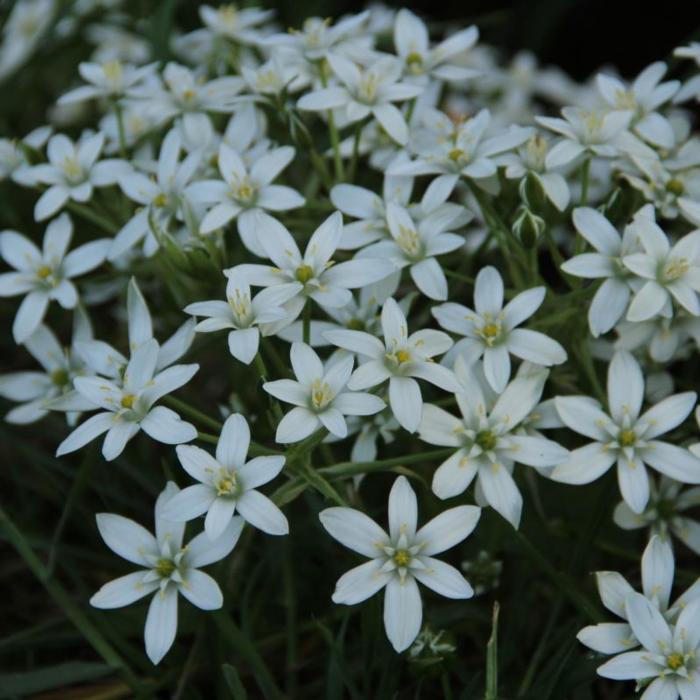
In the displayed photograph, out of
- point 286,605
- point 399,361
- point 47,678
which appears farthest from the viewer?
point 286,605

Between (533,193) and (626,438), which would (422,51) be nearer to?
(533,193)

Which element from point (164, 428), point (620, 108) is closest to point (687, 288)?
point (620, 108)

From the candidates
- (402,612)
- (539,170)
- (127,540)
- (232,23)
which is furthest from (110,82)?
(402,612)

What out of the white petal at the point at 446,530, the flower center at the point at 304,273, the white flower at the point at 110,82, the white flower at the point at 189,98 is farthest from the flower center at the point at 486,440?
the white flower at the point at 110,82

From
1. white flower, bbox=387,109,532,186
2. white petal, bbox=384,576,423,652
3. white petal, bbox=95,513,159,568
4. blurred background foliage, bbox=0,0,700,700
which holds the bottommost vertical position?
blurred background foliage, bbox=0,0,700,700

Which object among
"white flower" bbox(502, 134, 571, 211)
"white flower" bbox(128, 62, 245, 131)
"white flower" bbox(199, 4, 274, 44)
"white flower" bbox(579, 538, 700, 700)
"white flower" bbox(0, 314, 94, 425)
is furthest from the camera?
"white flower" bbox(199, 4, 274, 44)

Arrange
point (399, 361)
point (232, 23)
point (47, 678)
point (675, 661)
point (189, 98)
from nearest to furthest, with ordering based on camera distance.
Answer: point (675, 661), point (399, 361), point (47, 678), point (189, 98), point (232, 23)

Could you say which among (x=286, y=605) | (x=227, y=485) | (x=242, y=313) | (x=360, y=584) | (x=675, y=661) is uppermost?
(x=242, y=313)

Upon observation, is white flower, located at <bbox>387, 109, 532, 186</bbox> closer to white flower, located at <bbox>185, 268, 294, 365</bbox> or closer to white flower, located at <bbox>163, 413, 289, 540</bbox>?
white flower, located at <bbox>185, 268, 294, 365</bbox>

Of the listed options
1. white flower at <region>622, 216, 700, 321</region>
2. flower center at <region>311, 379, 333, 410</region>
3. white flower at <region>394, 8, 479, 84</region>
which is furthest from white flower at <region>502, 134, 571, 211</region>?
flower center at <region>311, 379, 333, 410</region>
